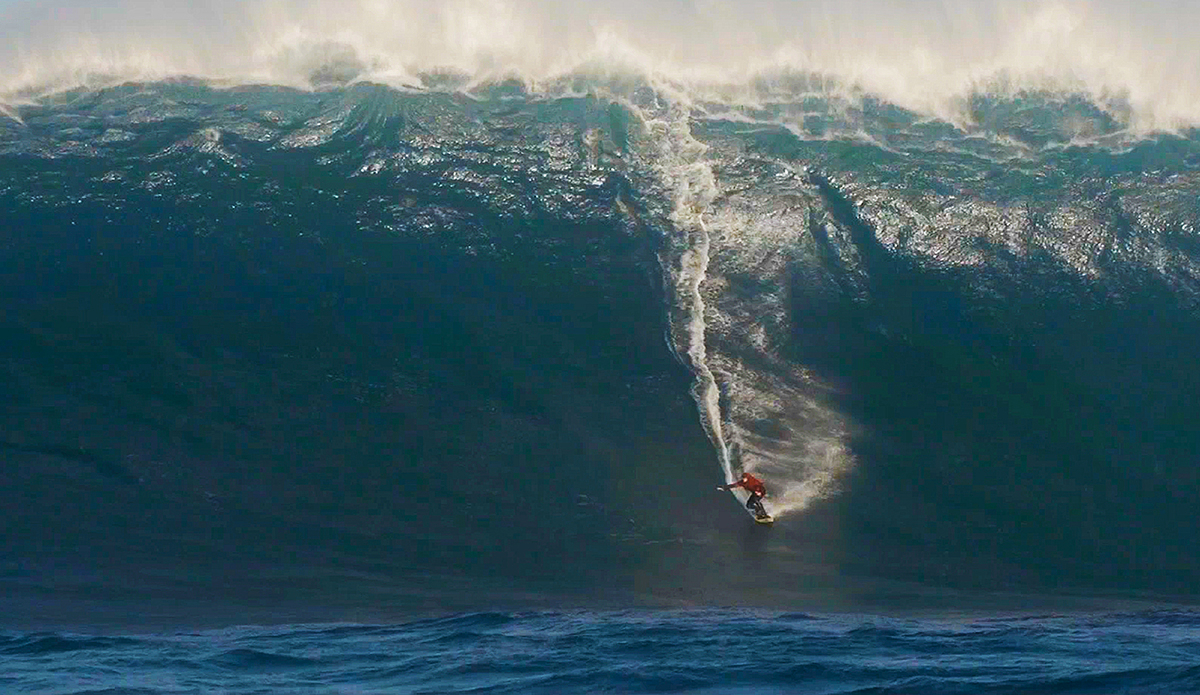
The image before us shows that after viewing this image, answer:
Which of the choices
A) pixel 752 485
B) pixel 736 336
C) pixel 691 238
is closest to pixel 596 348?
pixel 736 336

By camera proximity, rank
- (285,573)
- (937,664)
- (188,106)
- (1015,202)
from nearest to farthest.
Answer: (937,664)
(285,573)
(1015,202)
(188,106)

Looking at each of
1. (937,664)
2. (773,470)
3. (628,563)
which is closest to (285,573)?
(628,563)

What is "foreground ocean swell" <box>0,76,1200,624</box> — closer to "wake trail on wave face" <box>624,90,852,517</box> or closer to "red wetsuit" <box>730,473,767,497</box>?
"wake trail on wave face" <box>624,90,852,517</box>

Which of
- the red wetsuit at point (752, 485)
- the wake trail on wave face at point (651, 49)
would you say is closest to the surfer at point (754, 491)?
the red wetsuit at point (752, 485)

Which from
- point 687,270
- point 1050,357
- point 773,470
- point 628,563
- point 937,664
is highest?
point 687,270

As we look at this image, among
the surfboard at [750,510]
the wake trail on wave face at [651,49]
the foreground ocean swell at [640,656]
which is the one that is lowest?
the foreground ocean swell at [640,656]

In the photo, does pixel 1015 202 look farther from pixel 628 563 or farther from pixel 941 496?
pixel 628 563

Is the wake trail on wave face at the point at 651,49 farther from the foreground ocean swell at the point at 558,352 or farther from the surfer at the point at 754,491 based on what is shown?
the surfer at the point at 754,491
